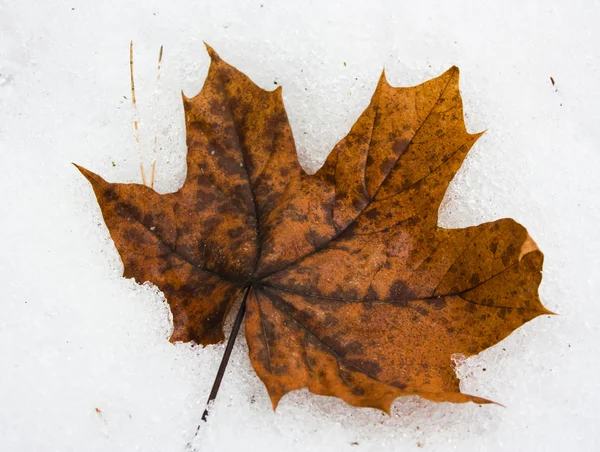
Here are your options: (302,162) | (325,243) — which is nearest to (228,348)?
(325,243)

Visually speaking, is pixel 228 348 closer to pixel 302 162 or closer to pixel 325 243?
pixel 325 243

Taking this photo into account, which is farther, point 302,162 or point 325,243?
point 302,162

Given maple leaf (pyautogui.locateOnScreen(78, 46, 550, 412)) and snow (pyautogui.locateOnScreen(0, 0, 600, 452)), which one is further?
snow (pyautogui.locateOnScreen(0, 0, 600, 452))

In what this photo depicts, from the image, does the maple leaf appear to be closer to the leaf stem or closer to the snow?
the leaf stem

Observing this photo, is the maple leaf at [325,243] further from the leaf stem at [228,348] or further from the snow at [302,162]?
the snow at [302,162]

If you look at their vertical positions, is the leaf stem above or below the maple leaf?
below

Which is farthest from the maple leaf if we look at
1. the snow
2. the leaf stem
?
the snow
